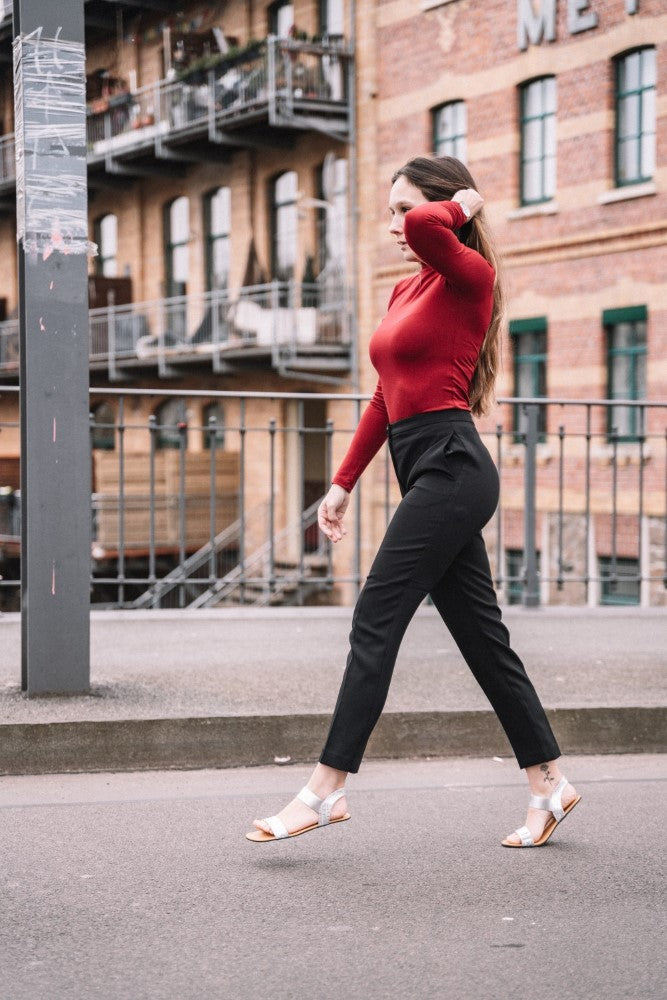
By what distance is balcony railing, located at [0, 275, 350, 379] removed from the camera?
2547 centimetres

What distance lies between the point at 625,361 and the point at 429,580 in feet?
59.0

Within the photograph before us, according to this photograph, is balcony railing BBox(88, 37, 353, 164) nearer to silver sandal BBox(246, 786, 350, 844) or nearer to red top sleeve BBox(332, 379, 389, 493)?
red top sleeve BBox(332, 379, 389, 493)

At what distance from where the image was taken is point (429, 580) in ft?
13.0

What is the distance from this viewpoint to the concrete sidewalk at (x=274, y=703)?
496 cm

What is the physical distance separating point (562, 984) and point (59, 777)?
235 cm

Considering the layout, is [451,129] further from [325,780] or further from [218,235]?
[325,780]

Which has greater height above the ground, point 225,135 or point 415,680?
point 225,135

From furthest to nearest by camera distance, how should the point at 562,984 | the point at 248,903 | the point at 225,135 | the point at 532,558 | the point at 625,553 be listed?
the point at 225,135 → the point at 625,553 → the point at 532,558 → the point at 248,903 → the point at 562,984

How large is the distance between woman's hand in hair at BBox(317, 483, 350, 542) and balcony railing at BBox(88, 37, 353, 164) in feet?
71.1

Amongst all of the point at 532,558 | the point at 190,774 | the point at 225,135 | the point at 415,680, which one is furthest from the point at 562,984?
the point at 225,135

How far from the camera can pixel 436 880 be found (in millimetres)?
3736

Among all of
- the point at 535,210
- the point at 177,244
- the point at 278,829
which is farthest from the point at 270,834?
the point at 177,244

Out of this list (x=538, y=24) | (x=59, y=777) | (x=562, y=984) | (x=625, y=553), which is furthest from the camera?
(x=538, y=24)

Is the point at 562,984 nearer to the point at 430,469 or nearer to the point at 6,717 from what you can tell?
the point at 430,469
